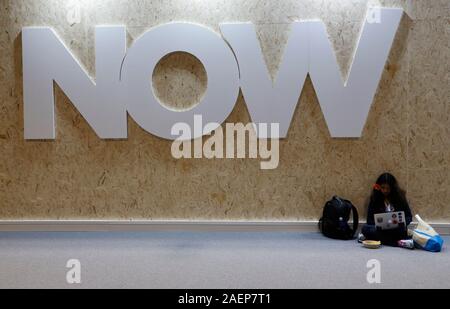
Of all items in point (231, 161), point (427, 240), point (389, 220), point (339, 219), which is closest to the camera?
point (427, 240)

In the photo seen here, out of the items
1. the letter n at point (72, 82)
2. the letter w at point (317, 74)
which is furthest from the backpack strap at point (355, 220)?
the letter n at point (72, 82)

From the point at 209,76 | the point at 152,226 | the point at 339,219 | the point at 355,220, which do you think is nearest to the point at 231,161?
the point at 209,76

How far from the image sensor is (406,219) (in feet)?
10.7

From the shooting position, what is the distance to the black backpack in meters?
3.25

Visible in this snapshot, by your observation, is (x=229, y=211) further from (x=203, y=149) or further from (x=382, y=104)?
(x=382, y=104)

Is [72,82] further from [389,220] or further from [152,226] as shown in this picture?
[389,220]

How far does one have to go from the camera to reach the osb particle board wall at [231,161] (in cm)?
349

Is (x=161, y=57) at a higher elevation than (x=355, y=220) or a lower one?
higher

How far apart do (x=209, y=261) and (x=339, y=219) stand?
1.32 metres

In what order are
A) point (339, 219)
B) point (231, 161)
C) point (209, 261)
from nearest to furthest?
point (209, 261) → point (339, 219) → point (231, 161)

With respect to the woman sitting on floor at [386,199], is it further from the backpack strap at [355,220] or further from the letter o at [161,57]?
the letter o at [161,57]

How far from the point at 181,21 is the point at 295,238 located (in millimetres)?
2419

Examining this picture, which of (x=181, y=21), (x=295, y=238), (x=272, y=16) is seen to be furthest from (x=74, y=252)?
(x=272, y=16)

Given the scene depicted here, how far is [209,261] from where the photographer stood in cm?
270
